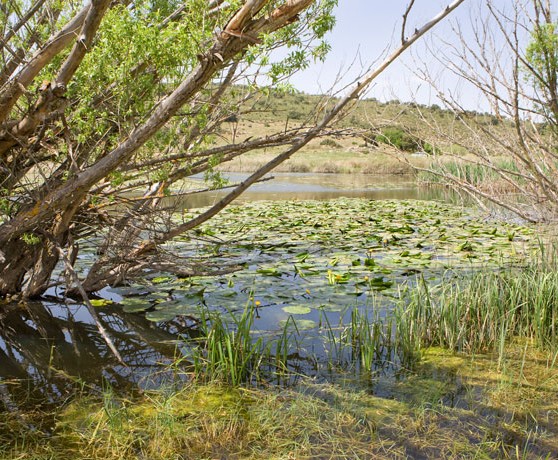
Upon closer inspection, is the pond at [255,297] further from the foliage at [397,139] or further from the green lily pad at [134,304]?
the foliage at [397,139]

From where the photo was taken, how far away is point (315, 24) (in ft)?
11.0

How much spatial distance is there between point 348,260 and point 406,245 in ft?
3.81

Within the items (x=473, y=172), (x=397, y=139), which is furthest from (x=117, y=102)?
(x=397, y=139)

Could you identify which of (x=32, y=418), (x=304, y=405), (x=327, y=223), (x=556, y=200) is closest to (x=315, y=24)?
(x=556, y=200)

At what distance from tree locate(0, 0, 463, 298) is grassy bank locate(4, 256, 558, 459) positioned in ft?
4.32

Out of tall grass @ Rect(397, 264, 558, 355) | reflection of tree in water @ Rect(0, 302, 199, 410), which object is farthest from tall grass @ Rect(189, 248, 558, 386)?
reflection of tree in water @ Rect(0, 302, 199, 410)

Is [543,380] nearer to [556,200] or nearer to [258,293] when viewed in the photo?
[556,200]

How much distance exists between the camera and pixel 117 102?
3.75 meters

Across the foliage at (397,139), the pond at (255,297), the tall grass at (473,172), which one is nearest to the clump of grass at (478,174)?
the tall grass at (473,172)

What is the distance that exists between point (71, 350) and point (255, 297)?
1.63m

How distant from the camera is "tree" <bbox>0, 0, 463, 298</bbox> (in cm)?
296

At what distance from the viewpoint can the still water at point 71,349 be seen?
3162 mm

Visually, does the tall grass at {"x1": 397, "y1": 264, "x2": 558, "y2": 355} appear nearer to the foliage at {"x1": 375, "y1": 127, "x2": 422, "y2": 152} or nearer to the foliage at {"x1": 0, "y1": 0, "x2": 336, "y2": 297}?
the foliage at {"x1": 375, "y1": 127, "x2": 422, "y2": 152}

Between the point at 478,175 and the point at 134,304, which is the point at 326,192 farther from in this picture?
the point at 134,304
